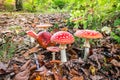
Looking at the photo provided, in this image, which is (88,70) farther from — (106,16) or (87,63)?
(106,16)

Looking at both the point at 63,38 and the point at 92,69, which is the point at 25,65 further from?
the point at 92,69

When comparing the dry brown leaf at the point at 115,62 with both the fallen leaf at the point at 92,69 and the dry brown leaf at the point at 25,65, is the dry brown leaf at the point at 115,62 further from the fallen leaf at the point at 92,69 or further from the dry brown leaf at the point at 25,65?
the dry brown leaf at the point at 25,65

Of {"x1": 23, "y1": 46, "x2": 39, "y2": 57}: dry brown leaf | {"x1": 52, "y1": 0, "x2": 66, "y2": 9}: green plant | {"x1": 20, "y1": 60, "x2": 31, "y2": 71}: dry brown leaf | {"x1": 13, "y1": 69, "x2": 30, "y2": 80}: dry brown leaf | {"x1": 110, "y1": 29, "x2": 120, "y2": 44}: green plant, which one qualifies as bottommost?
{"x1": 52, "y1": 0, "x2": 66, "y2": 9}: green plant

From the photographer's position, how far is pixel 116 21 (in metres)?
→ 4.52

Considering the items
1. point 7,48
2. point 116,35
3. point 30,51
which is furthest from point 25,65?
point 116,35

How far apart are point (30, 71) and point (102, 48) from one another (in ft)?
4.05

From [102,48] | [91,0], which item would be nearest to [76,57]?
[102,48]

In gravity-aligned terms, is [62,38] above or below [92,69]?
above

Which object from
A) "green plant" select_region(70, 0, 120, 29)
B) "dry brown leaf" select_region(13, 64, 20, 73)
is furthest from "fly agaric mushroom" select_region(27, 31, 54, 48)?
"green plant" select_region(70, 0, 120, 29)

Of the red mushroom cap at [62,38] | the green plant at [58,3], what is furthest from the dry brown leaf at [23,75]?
the green plant at [58,3]

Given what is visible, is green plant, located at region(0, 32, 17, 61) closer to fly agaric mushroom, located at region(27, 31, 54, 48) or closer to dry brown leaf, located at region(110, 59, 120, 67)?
fly agaric mushroom, located at region(27, 31, 54, 48)

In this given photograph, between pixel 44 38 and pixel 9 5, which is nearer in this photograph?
pixel 44 38

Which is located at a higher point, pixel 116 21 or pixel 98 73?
pixel 116 21

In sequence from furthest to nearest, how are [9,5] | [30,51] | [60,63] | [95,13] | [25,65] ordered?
1. [9,5]
2. [95,13]
3. [30,51]
4. [25,65]
5. [60,63]
